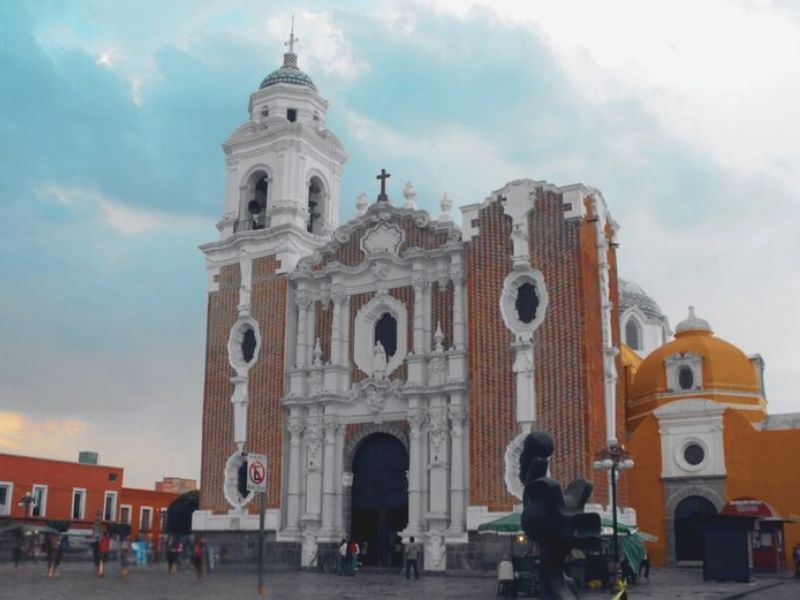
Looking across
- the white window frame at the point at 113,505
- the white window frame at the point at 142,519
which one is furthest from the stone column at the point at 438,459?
the white window frame at the point at 142,519

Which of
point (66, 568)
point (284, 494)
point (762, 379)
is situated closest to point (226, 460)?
point (284, 494)

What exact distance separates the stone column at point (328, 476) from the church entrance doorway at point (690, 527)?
11384mm

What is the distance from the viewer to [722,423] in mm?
31234

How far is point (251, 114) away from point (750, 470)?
22.4 m

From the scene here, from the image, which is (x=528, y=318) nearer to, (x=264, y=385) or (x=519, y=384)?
(x=519, y=384)

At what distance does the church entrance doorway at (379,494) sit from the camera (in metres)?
29.9

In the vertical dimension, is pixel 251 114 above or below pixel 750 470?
above

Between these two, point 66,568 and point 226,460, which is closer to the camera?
point 66,568

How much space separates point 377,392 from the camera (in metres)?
30.5

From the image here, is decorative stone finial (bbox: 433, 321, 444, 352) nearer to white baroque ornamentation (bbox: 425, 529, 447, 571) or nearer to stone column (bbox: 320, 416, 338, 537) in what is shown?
stone column (bbox: 320, 416, 338, 537)

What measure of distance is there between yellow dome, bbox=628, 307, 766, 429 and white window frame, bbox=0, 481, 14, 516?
29.1 m

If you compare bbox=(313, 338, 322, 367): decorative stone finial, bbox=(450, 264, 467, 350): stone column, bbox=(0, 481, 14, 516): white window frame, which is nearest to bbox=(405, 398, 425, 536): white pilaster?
bbox=(450, 264, 467, 350): stone column

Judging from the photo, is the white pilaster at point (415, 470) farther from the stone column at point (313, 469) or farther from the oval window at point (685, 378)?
the oval window at point (685, 378)

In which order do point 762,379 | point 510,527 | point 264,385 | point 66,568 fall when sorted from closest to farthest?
1. point 510,527
2. point 66,568
3. point 264,385
4. point 762,379
